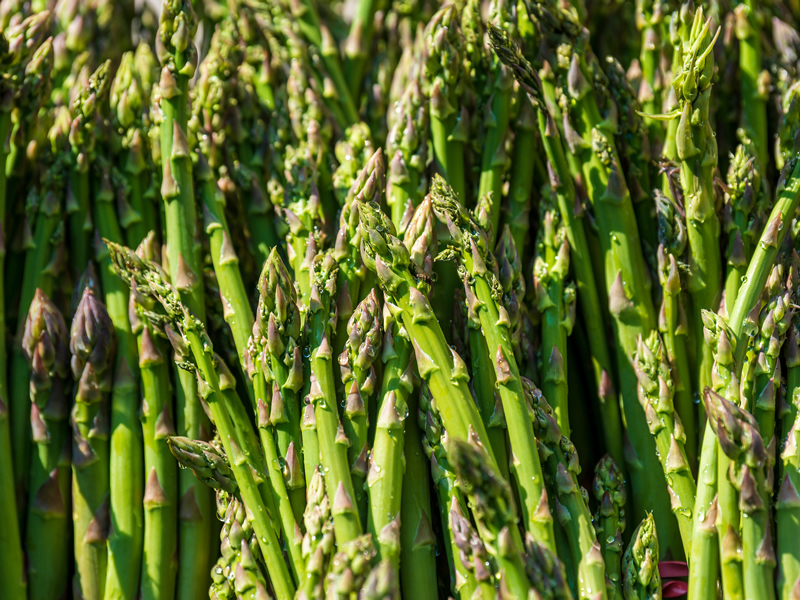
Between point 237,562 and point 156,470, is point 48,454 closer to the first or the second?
point 156,470

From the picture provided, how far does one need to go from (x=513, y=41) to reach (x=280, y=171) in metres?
0.78

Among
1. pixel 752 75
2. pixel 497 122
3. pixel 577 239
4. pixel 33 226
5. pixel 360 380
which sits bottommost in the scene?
pixel 360 380

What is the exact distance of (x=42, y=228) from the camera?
1.80 metres

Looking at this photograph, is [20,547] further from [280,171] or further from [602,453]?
[602,453]

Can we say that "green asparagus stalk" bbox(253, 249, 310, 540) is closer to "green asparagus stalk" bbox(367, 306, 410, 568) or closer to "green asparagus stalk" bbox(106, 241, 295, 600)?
"green asparagus stalk" bbox(106, 241, 295, 600)

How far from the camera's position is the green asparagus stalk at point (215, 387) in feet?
4.49

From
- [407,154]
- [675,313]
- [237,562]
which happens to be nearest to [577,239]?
[675,313]

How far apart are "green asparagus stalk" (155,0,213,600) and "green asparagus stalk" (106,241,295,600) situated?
10 cm

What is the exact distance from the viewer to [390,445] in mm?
1358

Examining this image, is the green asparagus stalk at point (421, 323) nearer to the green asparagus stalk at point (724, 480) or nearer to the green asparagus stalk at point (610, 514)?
the green asparagus stalk at point (610, 514)

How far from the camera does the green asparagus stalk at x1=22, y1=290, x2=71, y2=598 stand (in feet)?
5.21

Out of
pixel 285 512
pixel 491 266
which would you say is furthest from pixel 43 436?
→ pixel 491 266

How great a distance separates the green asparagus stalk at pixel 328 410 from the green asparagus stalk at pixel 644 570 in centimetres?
61

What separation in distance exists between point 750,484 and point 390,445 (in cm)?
75
